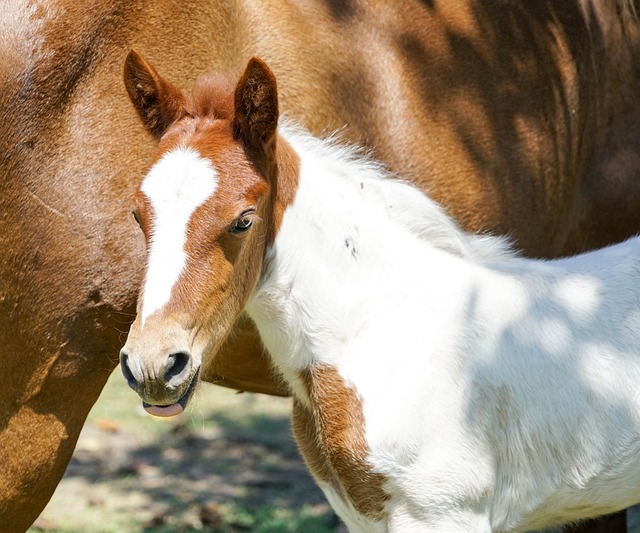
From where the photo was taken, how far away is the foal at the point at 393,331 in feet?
8.61

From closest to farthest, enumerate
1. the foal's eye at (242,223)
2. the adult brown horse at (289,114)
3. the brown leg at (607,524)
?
the foal's eye at (242,223) → the adult brown horse at (289,114) → the brown leg at (607,524)

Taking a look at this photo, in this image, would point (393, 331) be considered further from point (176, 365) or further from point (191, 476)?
point (191, 476)

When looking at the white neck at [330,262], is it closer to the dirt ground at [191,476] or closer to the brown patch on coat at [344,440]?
the brown patch on coat at [344,440]

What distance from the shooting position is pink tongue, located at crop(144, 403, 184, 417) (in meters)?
2.48

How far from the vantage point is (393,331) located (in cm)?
283

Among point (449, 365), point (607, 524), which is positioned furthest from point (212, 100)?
point (607, 524)

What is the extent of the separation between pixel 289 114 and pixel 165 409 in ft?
4.15

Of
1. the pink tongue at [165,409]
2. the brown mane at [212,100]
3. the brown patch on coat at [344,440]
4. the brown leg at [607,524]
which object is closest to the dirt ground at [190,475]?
the brown leg at [607,524]

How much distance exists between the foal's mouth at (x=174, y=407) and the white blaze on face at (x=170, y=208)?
22cm

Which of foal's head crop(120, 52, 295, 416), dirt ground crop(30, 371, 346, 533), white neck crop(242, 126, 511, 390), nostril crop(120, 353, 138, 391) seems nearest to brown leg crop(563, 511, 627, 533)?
dirt ground crop(30, 371, 346, 533)

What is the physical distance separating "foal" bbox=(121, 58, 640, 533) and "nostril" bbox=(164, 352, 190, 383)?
2.9 inches

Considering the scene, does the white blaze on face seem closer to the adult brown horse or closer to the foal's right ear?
the foal's right ear

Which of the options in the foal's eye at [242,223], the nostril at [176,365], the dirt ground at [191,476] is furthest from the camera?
the dirt ground at [191,476]

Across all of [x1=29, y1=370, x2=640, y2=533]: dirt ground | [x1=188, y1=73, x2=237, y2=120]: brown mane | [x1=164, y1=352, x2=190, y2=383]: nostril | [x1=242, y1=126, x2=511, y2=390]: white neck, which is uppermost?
[x1=188, y1=73, x2=237, y2=120]: brown mane
